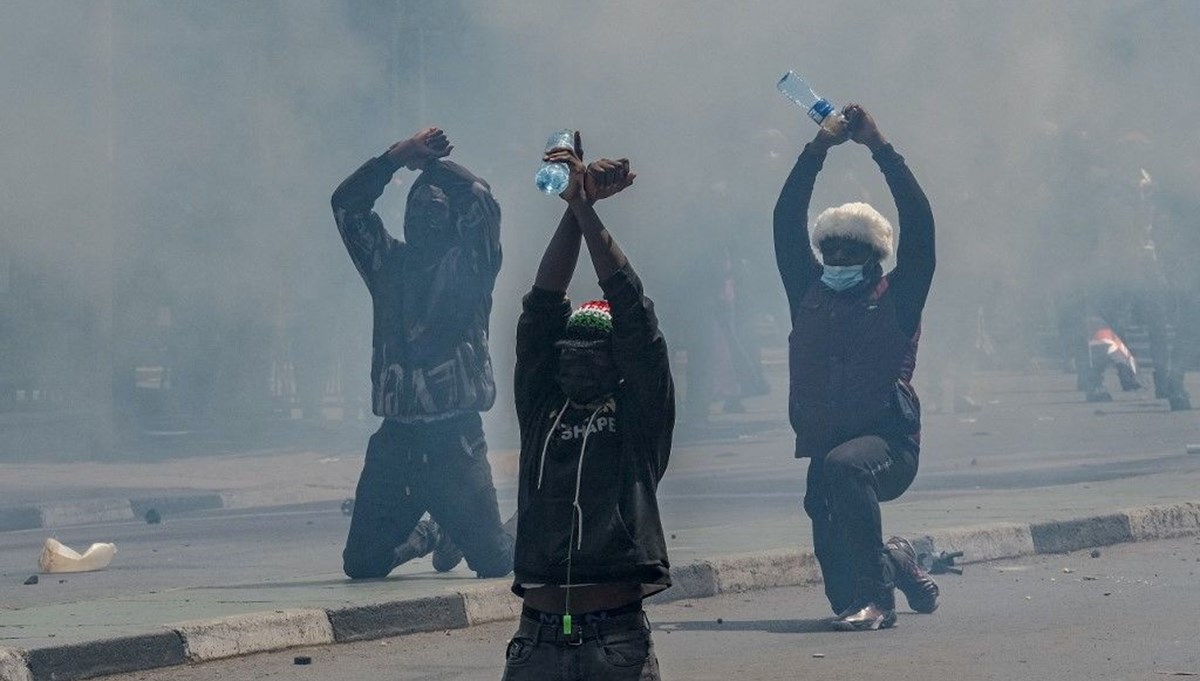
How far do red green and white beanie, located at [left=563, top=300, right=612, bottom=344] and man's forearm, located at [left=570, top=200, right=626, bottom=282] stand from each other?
3.6 inches

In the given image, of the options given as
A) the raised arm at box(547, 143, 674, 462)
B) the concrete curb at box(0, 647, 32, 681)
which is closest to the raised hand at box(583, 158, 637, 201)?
the raised arm at box(547, 143, 674, 462)

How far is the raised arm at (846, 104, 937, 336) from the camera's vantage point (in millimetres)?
6863

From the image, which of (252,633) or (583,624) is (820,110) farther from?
(583,624)

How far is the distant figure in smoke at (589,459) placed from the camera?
4.05m

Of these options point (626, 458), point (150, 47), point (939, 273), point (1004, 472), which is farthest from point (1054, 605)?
point (939, 273)

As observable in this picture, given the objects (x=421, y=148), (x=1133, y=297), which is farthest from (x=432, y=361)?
(x=1133, y=297)

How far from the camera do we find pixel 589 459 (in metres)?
4.14

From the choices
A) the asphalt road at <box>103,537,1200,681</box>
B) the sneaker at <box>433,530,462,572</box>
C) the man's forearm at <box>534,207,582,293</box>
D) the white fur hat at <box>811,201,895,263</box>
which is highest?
the white fur hat at <box>811,201,895,263</box>

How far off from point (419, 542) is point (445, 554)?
0.46 ft

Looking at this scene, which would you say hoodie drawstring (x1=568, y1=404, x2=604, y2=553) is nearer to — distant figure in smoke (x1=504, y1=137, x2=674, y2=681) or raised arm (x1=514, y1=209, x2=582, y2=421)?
distant figure in smoke (x1=504, y1=137, x2=674, y2=681)

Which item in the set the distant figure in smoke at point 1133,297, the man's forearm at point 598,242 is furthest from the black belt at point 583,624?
the distant figure in smoke at point 1133,297

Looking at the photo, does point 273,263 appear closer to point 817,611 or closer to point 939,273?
point 939,273

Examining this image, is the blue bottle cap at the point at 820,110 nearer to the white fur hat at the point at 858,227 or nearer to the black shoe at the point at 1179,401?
the white fur hat at the point at 858,227

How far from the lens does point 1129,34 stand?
1788 centimetres
